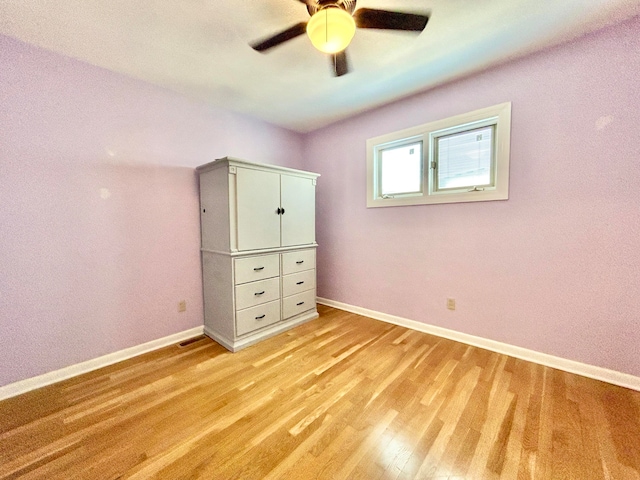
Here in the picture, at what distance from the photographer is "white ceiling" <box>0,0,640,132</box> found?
145 centimetres

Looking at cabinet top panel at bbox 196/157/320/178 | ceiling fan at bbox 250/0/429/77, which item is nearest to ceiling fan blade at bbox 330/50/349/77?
ceiling fan at bbox 250/0/429/77

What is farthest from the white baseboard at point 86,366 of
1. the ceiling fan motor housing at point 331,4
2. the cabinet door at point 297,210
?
the ceiling fan motor housing at point 331,4

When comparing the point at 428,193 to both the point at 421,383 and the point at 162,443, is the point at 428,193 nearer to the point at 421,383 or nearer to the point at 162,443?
the point at 421,383

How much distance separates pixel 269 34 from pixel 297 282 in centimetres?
218

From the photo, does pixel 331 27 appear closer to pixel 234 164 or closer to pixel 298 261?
pixel 234 164

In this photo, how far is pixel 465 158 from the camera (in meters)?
2.33

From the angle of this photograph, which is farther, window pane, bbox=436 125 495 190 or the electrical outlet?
the electrical outlet

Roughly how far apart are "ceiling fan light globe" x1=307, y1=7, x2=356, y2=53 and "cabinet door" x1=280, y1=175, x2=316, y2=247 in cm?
143

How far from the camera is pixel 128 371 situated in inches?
76.2

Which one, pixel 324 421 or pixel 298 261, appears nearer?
pixel 324 421

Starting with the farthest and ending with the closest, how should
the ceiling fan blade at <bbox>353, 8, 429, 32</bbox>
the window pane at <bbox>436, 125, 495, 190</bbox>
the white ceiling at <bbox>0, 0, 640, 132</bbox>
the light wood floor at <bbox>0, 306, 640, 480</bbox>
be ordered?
the window pane at <bbox>436, 125, 495, 190</bbox> < the white ceiling at <bbox>0, 0, 640, 132</bbox> < the ceiling fan blade at <bbox>353, 8, 429, 32</bbox> < the light wood floor at <bbox>0, 306, 640, 480</bbox>

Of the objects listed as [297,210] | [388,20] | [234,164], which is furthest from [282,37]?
[297,210]

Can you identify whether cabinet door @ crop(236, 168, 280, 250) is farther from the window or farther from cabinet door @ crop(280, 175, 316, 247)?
the window

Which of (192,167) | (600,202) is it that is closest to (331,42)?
(192,167)
